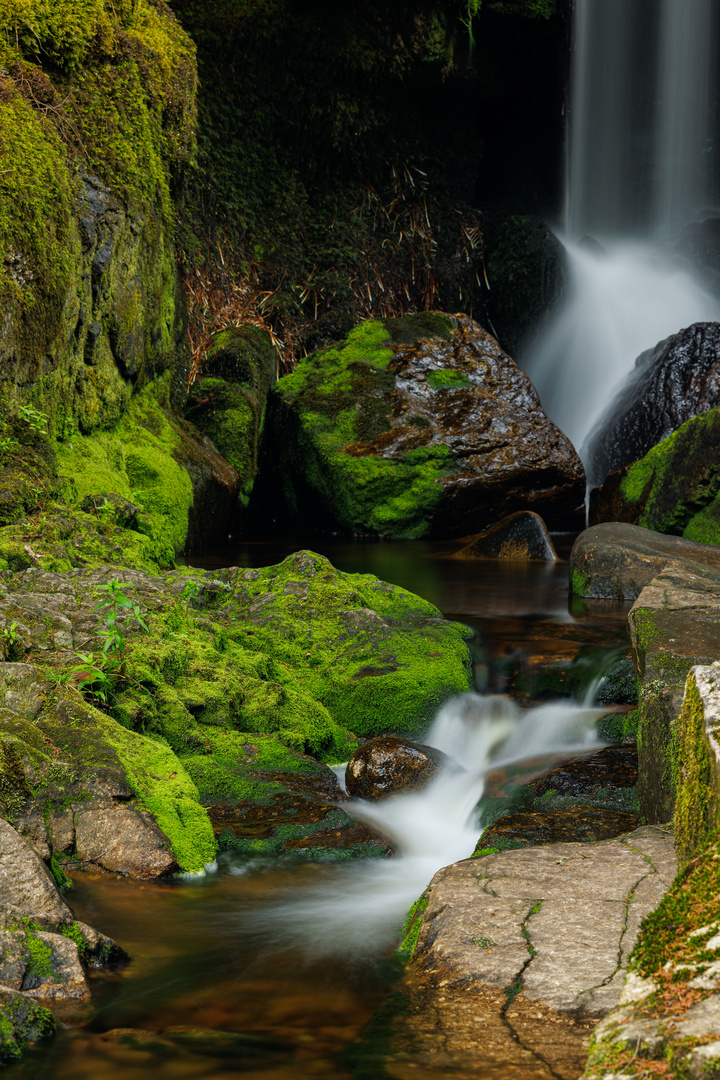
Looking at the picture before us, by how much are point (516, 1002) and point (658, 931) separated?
88 cm

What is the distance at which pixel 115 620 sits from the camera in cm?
411

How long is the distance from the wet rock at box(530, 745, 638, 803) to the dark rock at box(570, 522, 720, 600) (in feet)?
10.5

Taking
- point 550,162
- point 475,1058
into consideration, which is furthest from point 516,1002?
point 550,162

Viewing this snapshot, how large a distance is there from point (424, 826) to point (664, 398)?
9424mm

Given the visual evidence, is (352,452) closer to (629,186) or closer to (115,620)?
(115,620)

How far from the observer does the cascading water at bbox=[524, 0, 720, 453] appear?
49.1ft

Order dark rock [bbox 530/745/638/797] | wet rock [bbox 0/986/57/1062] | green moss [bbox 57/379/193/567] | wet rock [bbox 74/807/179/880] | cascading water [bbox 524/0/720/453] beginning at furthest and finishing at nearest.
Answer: cascading water [bbox 524/0/720/453]
green moss [bbox 57/379/193/567]
dark rock [bbox 530/745/638/797]
wet rock [bbox 74/807/179/880]
wet rock [bbox 0/986/57/1062]

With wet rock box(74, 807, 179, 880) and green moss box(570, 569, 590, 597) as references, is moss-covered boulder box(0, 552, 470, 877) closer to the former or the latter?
wet rock box(74, 807, 179, 880)

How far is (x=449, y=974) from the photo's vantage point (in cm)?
230

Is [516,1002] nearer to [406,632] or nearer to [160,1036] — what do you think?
[160,1036]

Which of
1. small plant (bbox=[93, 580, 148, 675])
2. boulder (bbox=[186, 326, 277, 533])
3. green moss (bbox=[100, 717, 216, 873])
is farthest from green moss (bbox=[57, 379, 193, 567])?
green moss (bbox=[100, 717, 216, 873])

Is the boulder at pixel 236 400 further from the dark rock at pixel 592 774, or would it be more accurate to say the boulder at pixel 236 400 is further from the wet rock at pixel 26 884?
the wet rock at pixel 26 884

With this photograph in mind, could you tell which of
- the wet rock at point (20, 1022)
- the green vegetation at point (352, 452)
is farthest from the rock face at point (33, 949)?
the green vegetation at point (352, 452)

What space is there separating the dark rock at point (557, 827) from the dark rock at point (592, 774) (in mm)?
258
